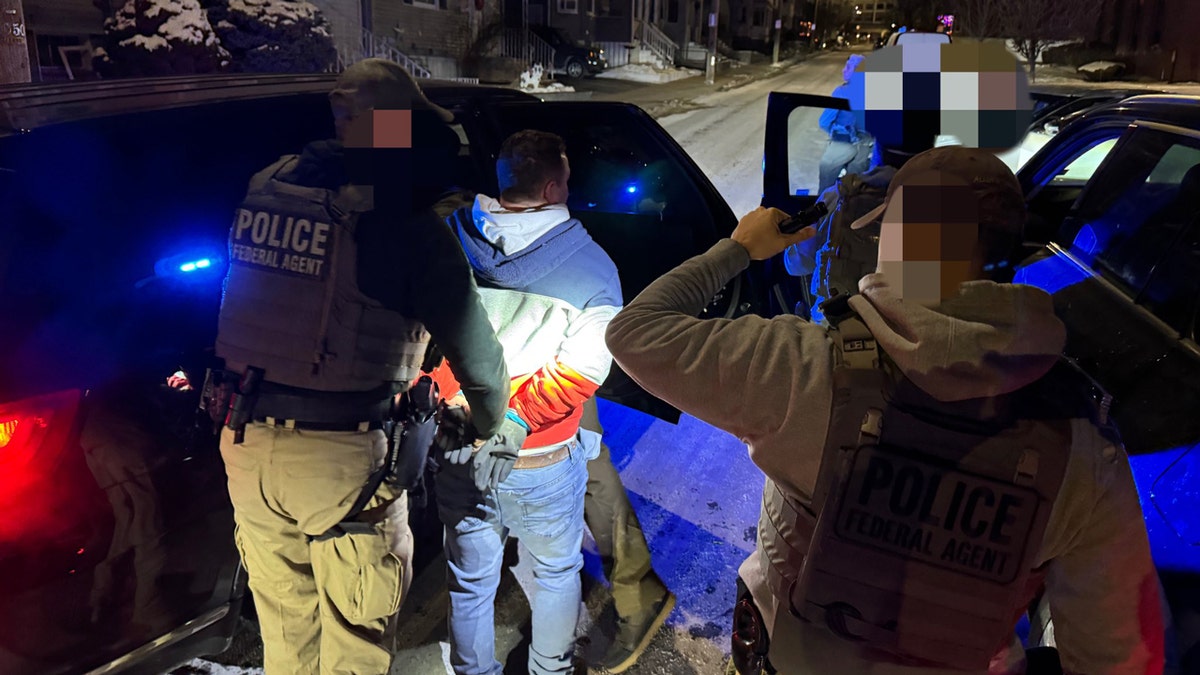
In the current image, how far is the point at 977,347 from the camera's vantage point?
1.03 m

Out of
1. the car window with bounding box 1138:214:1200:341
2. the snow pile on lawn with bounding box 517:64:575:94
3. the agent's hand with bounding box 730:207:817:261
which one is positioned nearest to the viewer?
the agent's hand with bounding box 730:207:817:261

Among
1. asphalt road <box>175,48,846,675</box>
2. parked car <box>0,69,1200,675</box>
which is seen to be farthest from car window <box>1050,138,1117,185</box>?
asphalt road <box>175,48,846,675</box>

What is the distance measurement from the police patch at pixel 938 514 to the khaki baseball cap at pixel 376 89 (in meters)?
1.39

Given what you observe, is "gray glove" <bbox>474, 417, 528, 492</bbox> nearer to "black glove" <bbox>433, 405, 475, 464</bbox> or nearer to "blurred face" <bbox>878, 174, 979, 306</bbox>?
"black glove" <bbox>433, 405, 475, 464</bbox>

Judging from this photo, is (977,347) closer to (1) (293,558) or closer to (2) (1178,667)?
(2) (1178,667)

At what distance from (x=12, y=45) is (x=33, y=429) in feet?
18.5

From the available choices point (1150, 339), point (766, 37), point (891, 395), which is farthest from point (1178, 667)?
point (766, 37)

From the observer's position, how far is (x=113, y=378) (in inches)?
73.6

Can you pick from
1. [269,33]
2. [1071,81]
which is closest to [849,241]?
[269,33]

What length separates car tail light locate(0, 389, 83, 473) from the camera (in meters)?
1.69

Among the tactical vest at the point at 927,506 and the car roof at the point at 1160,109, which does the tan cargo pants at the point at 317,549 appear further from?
the car roof at the point at 1160,109

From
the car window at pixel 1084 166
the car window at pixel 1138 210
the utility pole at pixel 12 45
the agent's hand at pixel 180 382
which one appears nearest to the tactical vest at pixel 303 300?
the agent's hand at pixel 180 382

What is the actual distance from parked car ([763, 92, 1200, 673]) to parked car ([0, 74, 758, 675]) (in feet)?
6.40

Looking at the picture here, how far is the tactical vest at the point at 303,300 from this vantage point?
6.05ft
